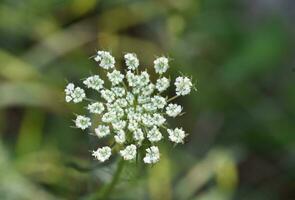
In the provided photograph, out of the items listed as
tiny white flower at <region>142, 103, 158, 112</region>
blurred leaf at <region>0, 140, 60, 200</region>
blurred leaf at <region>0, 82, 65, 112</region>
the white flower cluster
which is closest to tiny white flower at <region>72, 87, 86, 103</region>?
the white flower cluster

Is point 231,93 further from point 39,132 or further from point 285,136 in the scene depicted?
point 39,132

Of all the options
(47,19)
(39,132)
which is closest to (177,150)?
(39,132)

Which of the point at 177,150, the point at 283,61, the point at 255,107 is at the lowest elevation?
the point at 177,150

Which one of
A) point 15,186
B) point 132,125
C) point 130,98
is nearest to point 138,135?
point 132,125

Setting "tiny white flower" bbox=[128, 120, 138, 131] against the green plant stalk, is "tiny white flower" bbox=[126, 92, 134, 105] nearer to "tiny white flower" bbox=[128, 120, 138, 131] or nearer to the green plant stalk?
"tiny white flower" bbox=[128, 120, 138, 131]

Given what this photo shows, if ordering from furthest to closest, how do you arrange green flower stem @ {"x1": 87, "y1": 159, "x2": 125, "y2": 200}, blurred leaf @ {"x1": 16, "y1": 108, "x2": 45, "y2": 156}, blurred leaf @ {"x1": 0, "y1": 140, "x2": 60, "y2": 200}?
blurred leaf @ {"x1": 16, "y1": 108, "x2": 45, "y2": 156}
blurred leaf @ {"x1": 0, "y1": 140, "x2": 60, "y2": 200}
green flower stem @ {"x1": 87, "y1": 159, "x2": 125, "y2": 200}

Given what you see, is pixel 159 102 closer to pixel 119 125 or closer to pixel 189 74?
pixel 119 125
